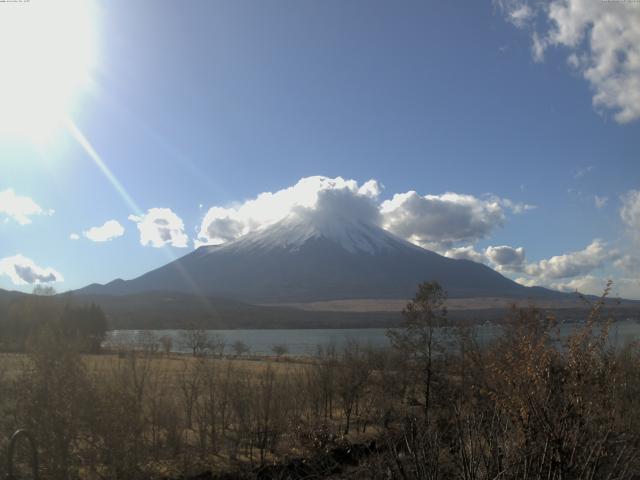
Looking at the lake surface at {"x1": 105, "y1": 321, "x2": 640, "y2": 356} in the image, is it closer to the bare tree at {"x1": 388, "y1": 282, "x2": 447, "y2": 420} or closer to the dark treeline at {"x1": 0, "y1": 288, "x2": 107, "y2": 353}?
the bare tree at {"x1": 388, "y1": 282, "x2": 447, "y2": 420}

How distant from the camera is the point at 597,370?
613cm

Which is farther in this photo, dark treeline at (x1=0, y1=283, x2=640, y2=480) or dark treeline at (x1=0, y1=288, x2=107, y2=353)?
dark treeline at (x1=0, y1=288, x2=107, y2=353)

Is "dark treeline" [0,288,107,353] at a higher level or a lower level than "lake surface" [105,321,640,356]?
higher

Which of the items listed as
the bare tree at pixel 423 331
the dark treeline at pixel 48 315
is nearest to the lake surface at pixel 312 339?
the bare tree at pixel 423 331

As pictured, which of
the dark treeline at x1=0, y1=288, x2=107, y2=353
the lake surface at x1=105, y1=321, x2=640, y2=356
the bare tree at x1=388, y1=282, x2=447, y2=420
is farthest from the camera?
the dark treeline at x1=0, y1=288, x2=107, y2=353

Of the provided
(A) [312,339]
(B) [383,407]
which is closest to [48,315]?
(B) [383,407]

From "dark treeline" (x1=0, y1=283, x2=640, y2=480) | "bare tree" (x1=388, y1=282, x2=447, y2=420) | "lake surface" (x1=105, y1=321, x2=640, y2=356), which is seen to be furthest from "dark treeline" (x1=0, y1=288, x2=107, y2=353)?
"bare tree" (x1=388, y1=282, x2=447, y2=420)

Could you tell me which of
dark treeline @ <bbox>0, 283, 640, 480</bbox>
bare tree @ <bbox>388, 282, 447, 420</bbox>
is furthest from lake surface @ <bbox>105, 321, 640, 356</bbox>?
bare tree @ <bbox>388, 282, 447, 420</bbox>

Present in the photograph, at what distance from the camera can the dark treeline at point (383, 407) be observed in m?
5.79

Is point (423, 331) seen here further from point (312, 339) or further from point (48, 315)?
point (312, 339)

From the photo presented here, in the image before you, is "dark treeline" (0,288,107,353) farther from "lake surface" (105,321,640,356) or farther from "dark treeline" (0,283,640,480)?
"dark treeline" (0,283,640,480)

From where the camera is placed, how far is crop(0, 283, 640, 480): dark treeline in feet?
19.0

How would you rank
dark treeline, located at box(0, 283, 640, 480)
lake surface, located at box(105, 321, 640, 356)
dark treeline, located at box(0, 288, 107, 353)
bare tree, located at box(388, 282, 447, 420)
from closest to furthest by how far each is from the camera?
dark treeline, located at box(0, 283, 640, 480) → bare tree, located at box(388, 282, 447, 420) → lake surface, located at box(105, 321, 640, 356) → dark treeline, located at box(0, 288, 107, 353)

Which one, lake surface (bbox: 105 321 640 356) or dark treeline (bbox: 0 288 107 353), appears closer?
lake surface (bbox: 105 321 640 356)
